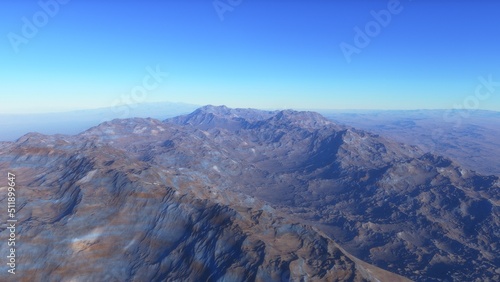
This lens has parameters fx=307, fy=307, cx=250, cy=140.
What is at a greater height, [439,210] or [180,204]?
[180,204]

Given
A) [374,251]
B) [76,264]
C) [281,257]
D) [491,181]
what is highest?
[281,257]

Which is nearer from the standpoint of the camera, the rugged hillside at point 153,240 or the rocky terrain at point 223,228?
the rugged hillside at point 153,240

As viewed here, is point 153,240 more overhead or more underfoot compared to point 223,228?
more underfoot

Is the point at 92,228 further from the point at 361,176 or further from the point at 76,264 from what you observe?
the point at 361,176

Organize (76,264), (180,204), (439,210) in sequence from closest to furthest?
(76,264) < (180,204) < (439,210)

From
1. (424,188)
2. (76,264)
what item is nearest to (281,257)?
(76,264)

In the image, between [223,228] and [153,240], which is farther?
[153,240]

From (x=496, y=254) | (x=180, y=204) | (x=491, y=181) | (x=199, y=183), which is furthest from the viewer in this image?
(x=491, y=181)

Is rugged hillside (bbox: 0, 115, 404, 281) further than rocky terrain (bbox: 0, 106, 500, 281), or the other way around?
rocky terrain (bbox: 0, 106, 500, 281)
